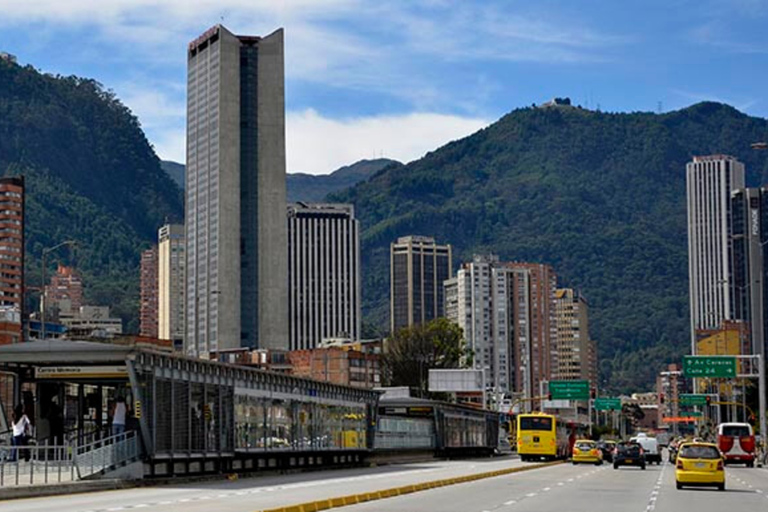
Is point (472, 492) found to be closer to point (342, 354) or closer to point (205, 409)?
point (205, 409)

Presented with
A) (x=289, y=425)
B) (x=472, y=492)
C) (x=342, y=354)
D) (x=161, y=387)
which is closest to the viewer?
(x=472, y=492)

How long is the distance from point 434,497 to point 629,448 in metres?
37.6

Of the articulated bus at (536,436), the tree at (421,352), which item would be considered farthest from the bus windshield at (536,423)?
the tree at (421,352)

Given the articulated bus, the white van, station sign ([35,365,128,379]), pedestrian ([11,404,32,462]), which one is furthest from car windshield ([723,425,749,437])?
pedestrian ([11,404,32,462])

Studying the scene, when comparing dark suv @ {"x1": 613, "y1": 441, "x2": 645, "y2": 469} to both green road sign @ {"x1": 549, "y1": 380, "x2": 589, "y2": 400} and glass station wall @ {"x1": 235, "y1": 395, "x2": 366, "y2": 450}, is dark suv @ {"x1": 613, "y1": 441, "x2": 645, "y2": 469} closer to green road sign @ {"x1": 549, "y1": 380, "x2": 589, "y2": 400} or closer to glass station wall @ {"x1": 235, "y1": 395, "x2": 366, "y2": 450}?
glass station wall @ {"x1": 235, "y1": 395, "x2": 366, "y2": 450}

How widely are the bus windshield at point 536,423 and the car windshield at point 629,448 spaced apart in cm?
1355

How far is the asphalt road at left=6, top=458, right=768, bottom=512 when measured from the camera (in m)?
30.1

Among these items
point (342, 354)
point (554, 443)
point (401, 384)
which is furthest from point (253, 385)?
point (342, 354)

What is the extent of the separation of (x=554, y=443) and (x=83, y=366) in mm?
49602

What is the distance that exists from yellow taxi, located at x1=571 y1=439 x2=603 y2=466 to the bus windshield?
6.26m

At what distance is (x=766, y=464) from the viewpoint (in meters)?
87.1

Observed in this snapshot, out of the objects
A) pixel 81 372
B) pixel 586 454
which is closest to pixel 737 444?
pixel 586 454

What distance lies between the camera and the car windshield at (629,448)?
7112 centimetres

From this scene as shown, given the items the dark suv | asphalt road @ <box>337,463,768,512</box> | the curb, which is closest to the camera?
the curb
